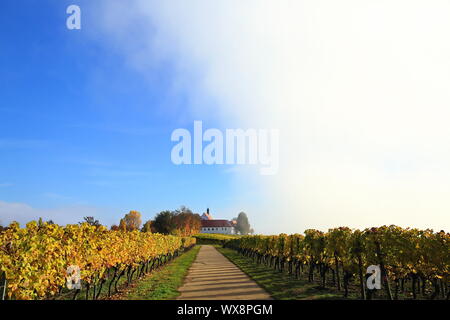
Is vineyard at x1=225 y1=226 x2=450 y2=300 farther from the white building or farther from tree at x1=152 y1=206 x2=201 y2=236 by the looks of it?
the white building

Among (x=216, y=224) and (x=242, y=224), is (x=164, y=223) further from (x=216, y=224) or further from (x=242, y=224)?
(x=242, y=224)

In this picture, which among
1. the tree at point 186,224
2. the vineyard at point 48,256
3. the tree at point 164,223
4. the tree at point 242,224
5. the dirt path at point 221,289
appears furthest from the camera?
the tree at point 242,224

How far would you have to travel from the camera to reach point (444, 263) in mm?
11453

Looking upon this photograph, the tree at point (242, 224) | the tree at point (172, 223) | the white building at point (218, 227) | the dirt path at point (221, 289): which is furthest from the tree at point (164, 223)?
the tree at point (242, 224)

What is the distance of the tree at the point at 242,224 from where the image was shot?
172500mm

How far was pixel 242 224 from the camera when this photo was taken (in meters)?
175

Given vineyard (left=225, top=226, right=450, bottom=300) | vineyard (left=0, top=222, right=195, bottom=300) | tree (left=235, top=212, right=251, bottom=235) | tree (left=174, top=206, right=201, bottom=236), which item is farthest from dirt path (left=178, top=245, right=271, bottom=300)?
tree (left=235, top=212, right=251, bottom=235)

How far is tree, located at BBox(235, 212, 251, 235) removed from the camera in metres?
172

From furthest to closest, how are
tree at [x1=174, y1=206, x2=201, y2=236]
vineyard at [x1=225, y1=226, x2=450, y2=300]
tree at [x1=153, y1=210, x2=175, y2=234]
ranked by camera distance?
tree at [x1=174, y1=206, x2=201, y2=236]
tree at [x1=153, y1=210, x2=175, y2=234]
vineyard at [x1=225, y1=226, x2=450, y2=300]

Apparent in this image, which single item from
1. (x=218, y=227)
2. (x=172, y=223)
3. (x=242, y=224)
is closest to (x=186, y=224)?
(x=172, y=223)

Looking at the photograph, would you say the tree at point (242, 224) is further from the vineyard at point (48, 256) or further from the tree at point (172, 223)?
the vineyard at point (48, 256)

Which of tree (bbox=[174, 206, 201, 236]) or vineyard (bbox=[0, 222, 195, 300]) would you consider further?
tree (bbox=[174, 206, 201, 236])
